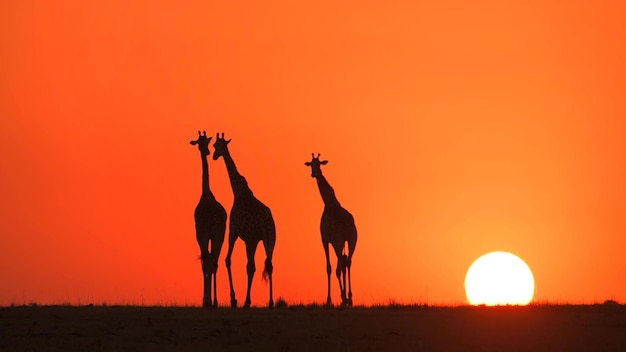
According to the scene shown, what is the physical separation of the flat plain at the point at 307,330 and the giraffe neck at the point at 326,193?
23.0ft

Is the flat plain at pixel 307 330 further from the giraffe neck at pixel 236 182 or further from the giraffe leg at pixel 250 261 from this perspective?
the giraffe neck at pixel 236 182

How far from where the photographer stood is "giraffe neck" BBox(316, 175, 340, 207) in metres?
37.4

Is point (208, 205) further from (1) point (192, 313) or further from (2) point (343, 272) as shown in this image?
(1) point (192, 313)

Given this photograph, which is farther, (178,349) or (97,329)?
(97,329)

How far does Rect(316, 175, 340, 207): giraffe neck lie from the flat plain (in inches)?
277

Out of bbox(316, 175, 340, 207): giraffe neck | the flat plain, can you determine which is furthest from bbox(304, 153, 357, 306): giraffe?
the flat plain

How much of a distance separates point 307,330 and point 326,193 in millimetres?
11083

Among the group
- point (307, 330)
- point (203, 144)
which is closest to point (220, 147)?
point (203, 144)

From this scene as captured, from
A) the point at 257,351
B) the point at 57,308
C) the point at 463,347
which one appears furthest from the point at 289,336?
the point at 57,308

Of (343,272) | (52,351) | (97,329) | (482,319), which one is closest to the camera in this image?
(52,351)

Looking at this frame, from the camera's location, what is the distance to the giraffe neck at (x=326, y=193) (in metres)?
37.4

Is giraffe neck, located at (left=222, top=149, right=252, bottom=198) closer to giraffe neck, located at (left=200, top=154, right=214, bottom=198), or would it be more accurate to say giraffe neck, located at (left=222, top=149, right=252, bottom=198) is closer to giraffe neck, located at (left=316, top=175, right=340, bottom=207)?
giraffe neck, located at (left=200, top=154, right=214, bottom=198)

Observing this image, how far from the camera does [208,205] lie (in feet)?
117

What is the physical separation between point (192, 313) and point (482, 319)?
5985 millimetres
